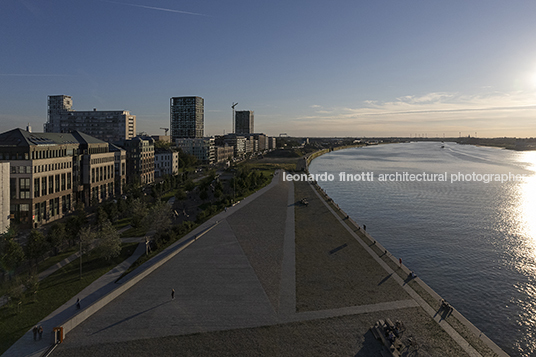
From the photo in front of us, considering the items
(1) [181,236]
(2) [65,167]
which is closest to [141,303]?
(1) [181,236]

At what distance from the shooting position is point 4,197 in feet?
108

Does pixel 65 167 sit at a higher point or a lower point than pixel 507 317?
higher

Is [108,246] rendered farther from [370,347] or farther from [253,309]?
[370,347]

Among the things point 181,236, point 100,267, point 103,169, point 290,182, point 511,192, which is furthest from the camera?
point 290,182

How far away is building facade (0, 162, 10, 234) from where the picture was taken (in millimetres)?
32406

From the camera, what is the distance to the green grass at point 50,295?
56.5 ft

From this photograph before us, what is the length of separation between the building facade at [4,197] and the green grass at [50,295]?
36.9 feet

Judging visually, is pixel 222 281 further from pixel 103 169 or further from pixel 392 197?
pixel 392 197

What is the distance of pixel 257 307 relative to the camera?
1906 cm

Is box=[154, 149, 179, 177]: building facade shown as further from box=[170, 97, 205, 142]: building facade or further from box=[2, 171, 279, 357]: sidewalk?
box=[170, 97, 205, 142]: building facade

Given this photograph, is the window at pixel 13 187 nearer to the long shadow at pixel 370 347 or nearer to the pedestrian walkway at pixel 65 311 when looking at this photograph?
the pedestrian walkway at pixel 65 311

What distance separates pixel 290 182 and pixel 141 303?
185 ft

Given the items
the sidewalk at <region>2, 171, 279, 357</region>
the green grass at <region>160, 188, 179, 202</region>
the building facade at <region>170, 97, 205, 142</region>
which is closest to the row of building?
the green grass at <region>160, 188, 179, 202</region>

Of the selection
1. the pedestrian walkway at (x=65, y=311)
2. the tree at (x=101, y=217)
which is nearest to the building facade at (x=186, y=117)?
the tree at (x=101, y=217)
